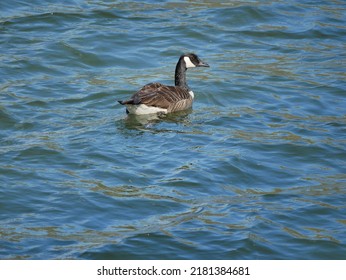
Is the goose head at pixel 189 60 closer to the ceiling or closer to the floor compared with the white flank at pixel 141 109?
closer to the ceiling

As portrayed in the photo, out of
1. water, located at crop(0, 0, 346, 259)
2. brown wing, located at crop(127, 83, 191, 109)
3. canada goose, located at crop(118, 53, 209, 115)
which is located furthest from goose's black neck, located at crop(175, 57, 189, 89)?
brown wing, located at crop(127, 83, 191, 109)

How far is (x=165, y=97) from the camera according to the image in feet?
46.6

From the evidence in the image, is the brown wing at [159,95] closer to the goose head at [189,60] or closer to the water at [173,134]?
the water at [173,134]

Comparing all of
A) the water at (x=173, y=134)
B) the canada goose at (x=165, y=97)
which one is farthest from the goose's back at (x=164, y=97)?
the water at (x=173, y=134)

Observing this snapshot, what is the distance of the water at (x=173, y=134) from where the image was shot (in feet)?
31.7

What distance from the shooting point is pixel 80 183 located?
1093cm

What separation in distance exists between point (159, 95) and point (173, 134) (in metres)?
1.13

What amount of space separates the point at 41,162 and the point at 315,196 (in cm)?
382

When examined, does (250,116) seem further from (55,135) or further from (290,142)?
(55,135)

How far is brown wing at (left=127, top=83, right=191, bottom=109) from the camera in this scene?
13812 mm

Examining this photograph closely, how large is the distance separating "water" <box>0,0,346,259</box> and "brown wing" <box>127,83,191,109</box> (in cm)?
31

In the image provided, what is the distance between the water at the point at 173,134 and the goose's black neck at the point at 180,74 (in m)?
0.42

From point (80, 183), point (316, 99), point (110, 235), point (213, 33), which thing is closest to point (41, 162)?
point (80, 183)

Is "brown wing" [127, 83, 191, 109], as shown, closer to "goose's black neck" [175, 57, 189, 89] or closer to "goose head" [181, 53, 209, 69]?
"goose's black neck" [175, 57, 189, 89]
